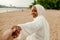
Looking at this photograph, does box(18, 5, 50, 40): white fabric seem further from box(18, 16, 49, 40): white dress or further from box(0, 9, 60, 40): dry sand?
box(0, 9, 60, 40): dry sand

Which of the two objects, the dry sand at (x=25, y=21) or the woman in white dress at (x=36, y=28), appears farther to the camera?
the dry sand at (x=25, y=21)

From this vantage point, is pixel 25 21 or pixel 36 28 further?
pixel 25 21

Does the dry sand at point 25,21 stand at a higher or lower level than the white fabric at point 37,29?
lower

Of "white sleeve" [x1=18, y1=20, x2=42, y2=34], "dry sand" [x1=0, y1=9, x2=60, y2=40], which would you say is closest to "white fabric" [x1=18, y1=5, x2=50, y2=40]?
"white sleeve" [x1=18, y1=20, x2=42, y2=34]

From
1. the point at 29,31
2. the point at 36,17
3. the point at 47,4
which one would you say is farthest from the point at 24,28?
the point at 47,4

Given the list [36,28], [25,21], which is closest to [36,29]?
[36,28]

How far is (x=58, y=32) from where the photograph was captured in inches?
324

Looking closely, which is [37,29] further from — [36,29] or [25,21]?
[25,21]

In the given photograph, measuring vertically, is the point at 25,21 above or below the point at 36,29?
below

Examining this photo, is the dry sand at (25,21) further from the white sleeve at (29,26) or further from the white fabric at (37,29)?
the white sleeve at (29,26)

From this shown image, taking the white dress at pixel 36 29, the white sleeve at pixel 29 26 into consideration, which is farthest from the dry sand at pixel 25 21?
the white sleeve at pixel 29 26

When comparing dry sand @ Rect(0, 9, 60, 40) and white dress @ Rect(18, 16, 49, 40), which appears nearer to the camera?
white dress @ Rect(18, 16, 49, 40)

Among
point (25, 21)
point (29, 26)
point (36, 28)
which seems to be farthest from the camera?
point (25, 21)

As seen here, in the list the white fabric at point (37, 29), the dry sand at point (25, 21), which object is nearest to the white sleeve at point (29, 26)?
the white fabric at point (37, 29)
